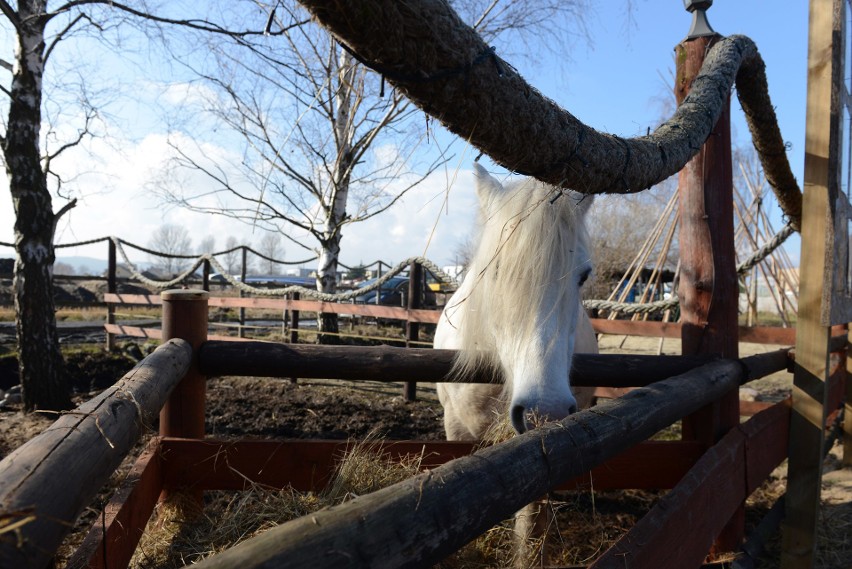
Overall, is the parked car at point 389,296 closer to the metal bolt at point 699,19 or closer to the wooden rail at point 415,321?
the wooden rail at point 415,321

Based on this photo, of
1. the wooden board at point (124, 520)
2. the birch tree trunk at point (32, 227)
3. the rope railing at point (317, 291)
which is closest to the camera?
the wooden board at point (124, 520)

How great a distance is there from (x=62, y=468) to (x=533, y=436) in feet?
2.81

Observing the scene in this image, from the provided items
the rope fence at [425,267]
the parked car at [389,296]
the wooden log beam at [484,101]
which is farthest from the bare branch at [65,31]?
the parked car at [389,296]

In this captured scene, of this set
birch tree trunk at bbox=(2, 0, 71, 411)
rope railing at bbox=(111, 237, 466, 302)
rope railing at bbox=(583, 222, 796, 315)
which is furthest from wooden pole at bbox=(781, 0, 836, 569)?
birch tree trunk at bbox=(2, 0, 71, 411)

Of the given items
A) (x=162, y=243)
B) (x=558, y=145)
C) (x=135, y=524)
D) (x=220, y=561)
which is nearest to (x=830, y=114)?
(x=558, y=145)

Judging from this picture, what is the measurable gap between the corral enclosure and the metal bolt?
74mm

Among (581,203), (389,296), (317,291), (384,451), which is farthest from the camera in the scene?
(389,296)

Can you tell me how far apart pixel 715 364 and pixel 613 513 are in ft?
6.36

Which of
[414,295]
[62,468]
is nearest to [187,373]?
[62,468]

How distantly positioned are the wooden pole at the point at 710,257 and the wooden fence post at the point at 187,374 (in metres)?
2.18

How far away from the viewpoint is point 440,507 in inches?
31.4

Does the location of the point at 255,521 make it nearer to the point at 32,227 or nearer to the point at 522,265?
the point at 522,265

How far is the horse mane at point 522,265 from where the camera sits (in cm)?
193

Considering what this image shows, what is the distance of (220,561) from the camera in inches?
23.5
